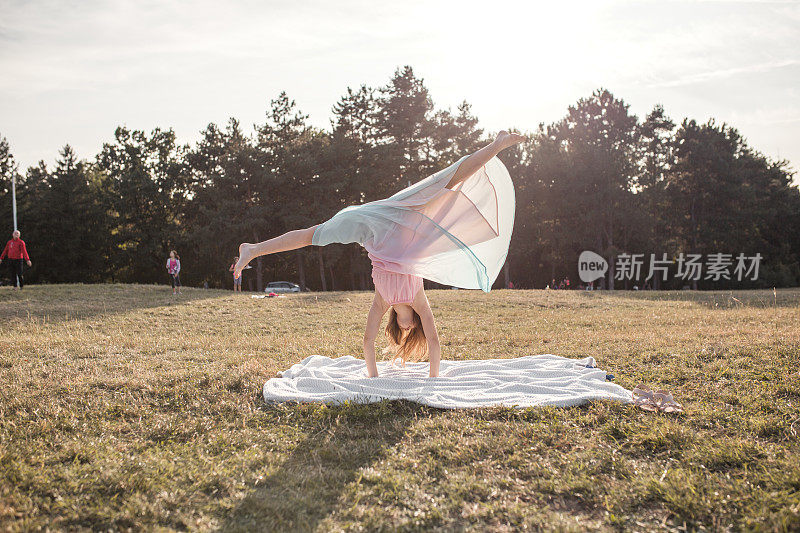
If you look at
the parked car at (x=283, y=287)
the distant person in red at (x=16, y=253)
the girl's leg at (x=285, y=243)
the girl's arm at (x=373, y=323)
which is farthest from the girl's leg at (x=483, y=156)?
the parked car at (x=283, y=287)

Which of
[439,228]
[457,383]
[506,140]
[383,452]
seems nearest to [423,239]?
[439,228]

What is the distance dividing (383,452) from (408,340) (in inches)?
105

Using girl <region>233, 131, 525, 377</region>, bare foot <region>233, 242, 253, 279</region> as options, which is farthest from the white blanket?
bare foot <region>233, 242, 253, 279</region>

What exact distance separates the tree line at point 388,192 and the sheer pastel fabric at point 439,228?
3187 cm

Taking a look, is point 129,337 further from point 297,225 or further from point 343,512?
point 297,225

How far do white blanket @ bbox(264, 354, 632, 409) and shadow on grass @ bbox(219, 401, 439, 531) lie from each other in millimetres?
326

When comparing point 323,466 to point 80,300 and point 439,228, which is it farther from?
point 80,300

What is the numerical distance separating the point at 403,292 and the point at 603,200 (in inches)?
1523

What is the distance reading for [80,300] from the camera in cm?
1650

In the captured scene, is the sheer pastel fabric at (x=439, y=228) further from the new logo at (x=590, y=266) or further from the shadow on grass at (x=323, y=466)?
the new logo at (x=590, y=266)

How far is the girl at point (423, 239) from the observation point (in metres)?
5.66

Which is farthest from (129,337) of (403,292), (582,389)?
(582,389)

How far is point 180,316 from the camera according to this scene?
45.7ft

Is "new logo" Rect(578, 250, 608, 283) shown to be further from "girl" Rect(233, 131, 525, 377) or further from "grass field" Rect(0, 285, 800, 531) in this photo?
"girl" Rect(233, 131, 525, 377)
